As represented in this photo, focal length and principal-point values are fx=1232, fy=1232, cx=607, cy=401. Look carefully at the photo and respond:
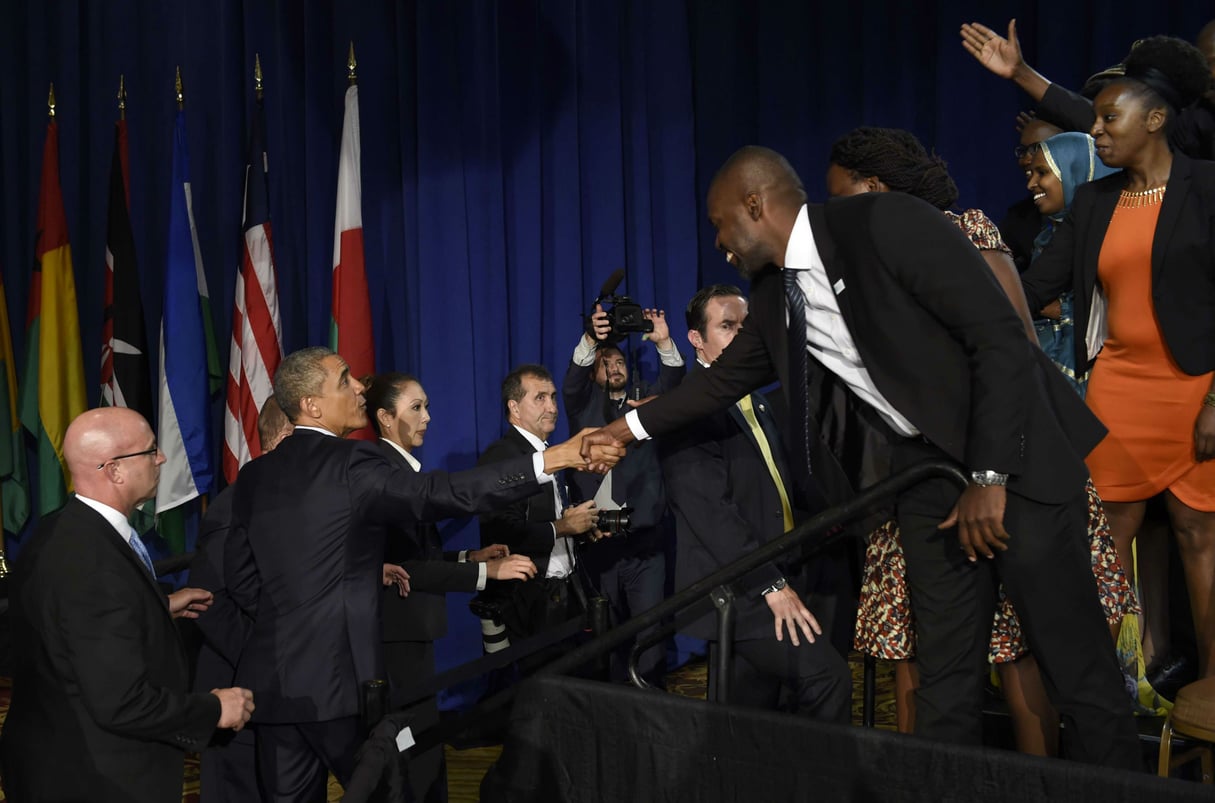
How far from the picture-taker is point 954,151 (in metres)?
5.98

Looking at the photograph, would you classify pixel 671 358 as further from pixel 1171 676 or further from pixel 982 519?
pixel 982 519

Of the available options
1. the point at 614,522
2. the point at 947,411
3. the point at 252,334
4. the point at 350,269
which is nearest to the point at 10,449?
the point at 252,334

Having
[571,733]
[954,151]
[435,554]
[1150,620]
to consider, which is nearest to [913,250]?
[571,733]

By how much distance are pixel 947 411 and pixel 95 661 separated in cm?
195

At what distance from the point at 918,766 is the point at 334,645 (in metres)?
1.64

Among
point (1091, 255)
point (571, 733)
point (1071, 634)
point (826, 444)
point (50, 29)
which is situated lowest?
point (571, 733)

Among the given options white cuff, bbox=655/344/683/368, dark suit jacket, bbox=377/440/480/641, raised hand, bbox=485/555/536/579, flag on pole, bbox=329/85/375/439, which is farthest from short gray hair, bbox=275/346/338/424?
flag on pole, bbox=329/85/375/439

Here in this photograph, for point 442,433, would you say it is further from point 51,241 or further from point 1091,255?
point 1091,255

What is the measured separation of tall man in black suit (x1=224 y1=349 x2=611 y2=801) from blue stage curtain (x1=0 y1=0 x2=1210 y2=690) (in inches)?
113

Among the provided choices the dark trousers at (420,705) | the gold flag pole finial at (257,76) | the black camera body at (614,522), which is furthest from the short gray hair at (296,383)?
the gold flag pole finial at (257,76)

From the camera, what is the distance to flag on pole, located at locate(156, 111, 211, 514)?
6.40 m

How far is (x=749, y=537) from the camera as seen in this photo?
3660 millimetres

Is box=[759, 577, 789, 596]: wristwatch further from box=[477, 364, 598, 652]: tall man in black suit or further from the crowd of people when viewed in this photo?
box=[477, 364, 598, 652]: tall man in black suit

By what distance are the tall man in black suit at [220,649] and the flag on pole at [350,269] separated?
236cm
